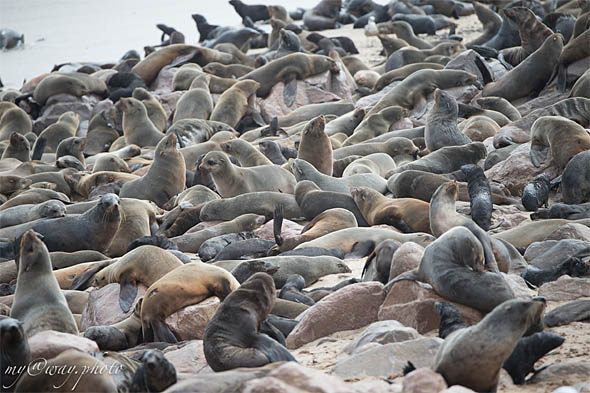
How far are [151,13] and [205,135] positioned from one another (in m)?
28.7

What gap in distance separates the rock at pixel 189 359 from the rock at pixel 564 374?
5.49ft

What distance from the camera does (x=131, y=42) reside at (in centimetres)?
2911

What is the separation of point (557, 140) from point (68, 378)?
564 centimetres

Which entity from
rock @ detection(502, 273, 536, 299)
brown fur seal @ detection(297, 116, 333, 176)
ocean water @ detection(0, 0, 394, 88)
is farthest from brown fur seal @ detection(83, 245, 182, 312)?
ocean water @ detection(0, 0, 394, 88)

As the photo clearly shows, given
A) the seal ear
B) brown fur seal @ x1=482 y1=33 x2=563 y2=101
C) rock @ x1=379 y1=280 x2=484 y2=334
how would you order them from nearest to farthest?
rock @ x1=379 y1=280 x2=484 y2=334 → the seal ear → brown fur seal @ x1=482 y1=33 x2=563 y2=101

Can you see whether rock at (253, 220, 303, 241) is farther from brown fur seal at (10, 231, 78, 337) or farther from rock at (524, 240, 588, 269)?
brown fur seal at (10, 231, 78, 337)

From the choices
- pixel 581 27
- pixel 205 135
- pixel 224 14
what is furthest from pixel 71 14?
pixel 581 27

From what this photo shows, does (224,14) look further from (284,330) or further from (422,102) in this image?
(284,330)

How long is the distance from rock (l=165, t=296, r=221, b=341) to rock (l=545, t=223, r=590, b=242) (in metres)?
2.59

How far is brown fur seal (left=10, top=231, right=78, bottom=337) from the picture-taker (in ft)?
16.2

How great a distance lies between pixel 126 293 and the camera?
5812 mm

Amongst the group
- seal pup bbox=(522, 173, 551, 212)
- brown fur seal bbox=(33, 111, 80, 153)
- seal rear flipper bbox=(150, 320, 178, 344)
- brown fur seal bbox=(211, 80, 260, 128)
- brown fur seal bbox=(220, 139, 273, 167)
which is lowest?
brown fur seal bbox=(33, 111, 80, 153)

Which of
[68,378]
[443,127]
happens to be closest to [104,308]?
[68,378]

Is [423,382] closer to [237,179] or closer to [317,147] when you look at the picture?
[237,179]
